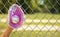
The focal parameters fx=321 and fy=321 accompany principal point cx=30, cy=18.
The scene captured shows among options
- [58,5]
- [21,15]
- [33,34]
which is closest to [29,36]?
[33,34]

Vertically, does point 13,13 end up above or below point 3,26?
above

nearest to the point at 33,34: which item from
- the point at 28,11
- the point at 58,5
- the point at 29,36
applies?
the point at 29,36

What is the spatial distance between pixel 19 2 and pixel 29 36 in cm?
143

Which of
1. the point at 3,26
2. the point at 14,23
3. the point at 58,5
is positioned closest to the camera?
the point at 14,23

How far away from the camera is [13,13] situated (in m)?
2.91

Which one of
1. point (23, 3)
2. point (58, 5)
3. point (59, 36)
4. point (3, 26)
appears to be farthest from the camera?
point (3, 26)

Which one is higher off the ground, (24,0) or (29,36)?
(24,0)

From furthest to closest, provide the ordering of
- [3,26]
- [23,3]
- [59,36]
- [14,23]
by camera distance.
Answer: [3,26]
[59,36]
[23,3]
[14,23]

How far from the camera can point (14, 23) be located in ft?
9.55

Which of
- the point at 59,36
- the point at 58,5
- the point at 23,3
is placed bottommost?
the point at 59,36

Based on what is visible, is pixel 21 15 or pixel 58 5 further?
pixel 58 5

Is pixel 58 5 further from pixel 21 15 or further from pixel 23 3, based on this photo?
pixel 21 15

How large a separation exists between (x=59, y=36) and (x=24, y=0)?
1.25 metres

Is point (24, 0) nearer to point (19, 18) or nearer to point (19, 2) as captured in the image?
point (19, 2)
